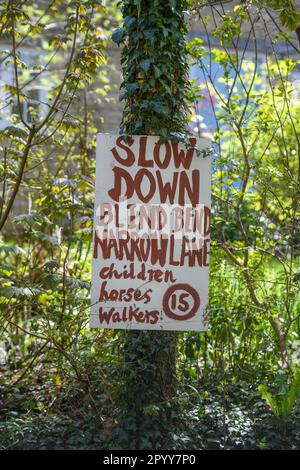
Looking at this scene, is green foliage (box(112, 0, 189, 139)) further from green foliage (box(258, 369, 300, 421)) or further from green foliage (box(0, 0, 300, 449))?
green foliage (box(258, 369, 300, 421))

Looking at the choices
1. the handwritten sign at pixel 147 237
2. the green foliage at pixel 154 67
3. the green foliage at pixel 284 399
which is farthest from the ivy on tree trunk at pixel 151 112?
the green foliage at pixel 284 399

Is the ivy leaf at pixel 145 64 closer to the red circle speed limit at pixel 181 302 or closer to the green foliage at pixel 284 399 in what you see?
the red circle speed limit at pixel 181 302

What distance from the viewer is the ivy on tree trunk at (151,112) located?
141 inches

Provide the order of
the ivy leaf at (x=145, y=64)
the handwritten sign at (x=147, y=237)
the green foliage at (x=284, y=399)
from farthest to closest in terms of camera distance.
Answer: the green foliage at (x=284, y=399), the handwritten sign at (x=147, y=237), the ivy leaf at (x=145, y=64)

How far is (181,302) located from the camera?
3654 mm

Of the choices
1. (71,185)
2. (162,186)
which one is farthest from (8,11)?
(162,186)

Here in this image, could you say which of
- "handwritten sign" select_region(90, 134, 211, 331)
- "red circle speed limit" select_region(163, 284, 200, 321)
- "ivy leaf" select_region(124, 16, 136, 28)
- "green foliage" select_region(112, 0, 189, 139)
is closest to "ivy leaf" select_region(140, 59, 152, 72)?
"green foliage" select_region(112, 0, 189, 139)

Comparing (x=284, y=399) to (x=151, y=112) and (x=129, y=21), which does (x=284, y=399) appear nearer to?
(x=151, y=112)

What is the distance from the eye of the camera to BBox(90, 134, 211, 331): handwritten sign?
11.9 ft

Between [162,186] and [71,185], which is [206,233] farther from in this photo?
[71,185]

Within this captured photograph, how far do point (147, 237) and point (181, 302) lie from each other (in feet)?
1.41

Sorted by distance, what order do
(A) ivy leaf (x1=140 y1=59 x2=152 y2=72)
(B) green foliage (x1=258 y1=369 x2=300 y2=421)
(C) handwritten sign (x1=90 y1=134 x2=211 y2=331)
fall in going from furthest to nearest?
(B) green foliage (x1=258 y1=369 x2=300 y2=421), (C) handwritten sign (x1=90 y1=134 x2=211 y2=331), (A) ivy leaf (x1=140 y1=59 x2=152 y2=72)

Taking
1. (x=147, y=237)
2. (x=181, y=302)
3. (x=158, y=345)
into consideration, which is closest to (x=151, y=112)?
(x=147, y=237)

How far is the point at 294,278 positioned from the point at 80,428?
1846mm
